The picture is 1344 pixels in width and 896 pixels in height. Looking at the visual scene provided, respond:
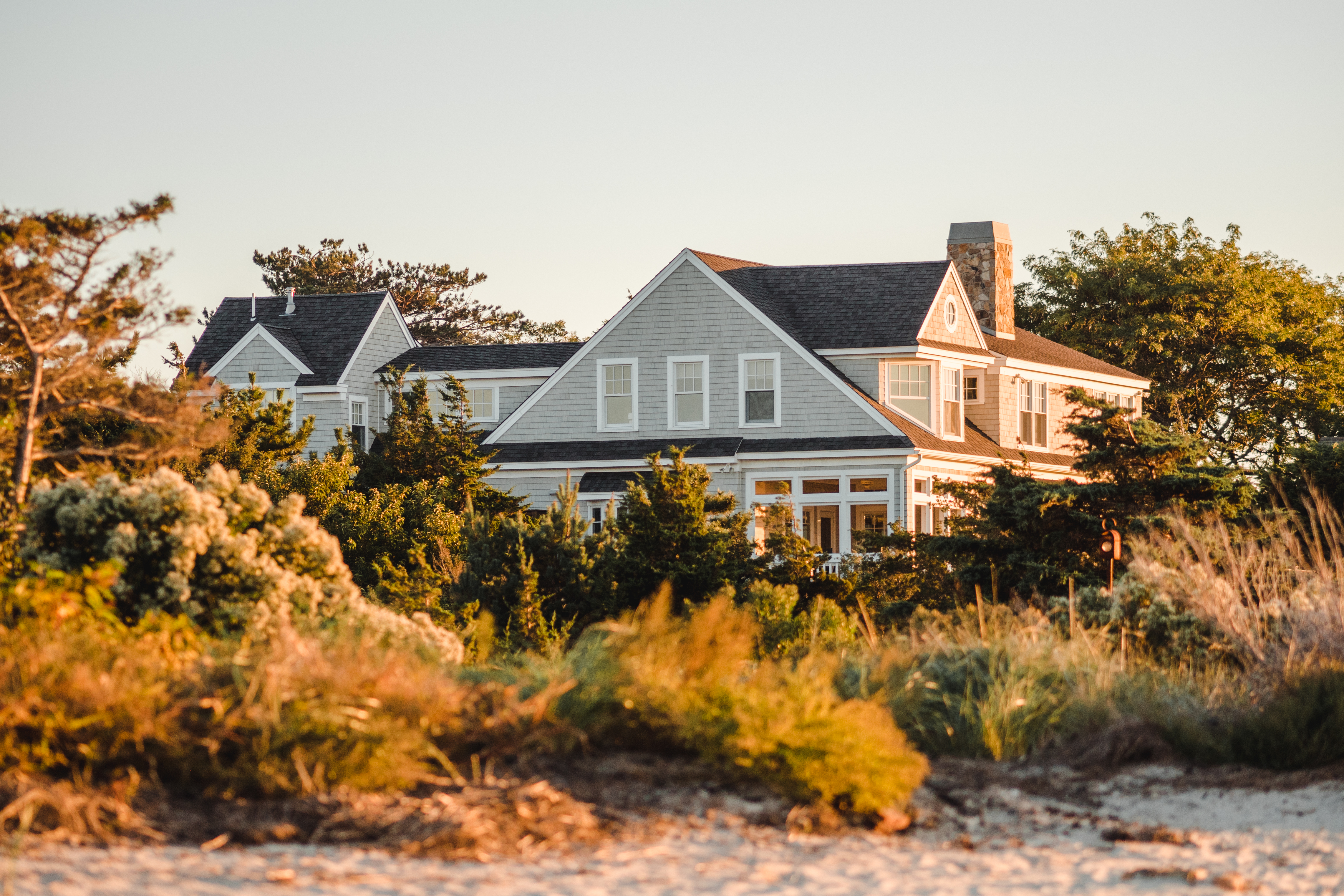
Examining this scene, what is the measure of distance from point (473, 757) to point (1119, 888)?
10.7ft

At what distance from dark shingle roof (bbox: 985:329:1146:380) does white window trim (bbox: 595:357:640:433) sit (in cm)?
803

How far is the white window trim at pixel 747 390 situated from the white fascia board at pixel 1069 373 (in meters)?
5.56

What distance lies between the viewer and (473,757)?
7961mm

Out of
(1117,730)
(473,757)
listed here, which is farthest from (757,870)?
(1117,730)

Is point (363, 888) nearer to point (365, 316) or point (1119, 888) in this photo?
point (1119, 888)

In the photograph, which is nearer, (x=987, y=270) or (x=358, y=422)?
(x=987, y=270)

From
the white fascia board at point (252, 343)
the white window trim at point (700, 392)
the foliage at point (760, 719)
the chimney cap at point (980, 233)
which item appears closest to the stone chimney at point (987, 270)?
the chimney cap at point (980, 233)

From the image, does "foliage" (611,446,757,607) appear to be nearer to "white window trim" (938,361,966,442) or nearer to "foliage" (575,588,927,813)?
"foliage" (575,588,927,813)

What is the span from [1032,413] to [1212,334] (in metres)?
14.1

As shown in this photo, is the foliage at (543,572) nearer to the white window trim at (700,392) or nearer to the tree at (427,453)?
the tree at (427,453)

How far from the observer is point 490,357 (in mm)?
35750

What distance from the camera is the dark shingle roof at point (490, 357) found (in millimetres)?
35188

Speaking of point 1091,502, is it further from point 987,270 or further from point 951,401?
point 987,270

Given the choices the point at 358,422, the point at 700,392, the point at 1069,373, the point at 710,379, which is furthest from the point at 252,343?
the point at 1069,373
